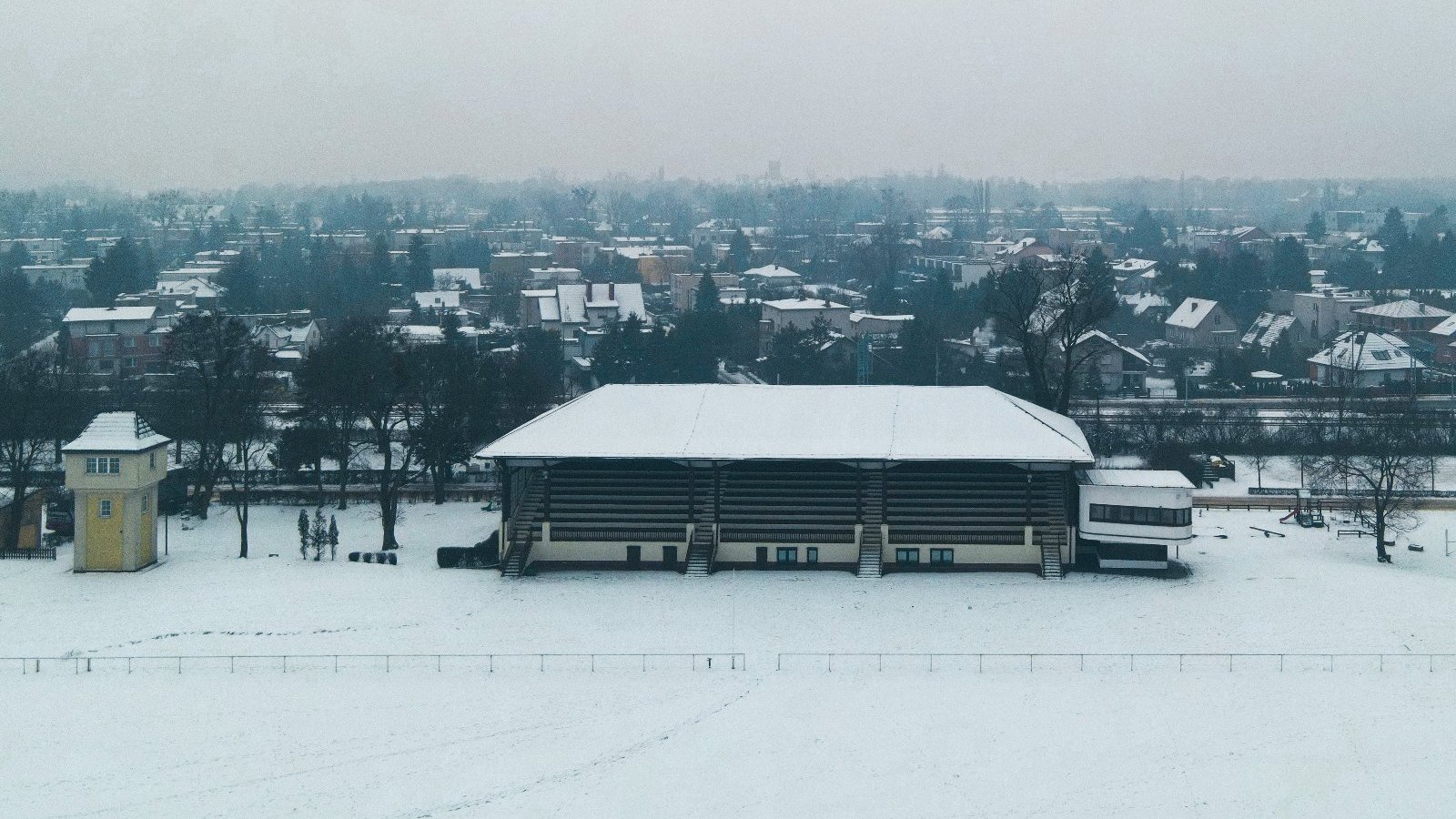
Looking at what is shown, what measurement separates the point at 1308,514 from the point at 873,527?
45.4 feet

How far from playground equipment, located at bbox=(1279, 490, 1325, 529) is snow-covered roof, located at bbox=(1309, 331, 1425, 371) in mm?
29573

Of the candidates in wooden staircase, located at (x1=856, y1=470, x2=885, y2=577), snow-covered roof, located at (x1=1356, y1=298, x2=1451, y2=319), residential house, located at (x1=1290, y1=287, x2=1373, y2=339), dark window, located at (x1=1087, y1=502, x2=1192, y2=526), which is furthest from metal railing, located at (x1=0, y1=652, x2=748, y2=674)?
residential house, located at (x1=1290, y1=287, x2=1373, y2=339)

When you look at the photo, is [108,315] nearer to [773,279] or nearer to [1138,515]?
[773,279]

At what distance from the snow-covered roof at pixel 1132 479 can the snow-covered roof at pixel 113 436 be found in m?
22.5

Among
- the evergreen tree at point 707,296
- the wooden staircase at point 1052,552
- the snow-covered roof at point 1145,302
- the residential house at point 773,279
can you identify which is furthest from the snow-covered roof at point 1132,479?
the residential house at point 773,279

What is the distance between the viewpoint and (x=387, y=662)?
91.4ft

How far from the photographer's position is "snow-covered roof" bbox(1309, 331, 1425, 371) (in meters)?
71.4

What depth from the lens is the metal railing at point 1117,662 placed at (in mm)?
27422

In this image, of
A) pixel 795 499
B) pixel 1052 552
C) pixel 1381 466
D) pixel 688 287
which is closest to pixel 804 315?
pixel 688 287

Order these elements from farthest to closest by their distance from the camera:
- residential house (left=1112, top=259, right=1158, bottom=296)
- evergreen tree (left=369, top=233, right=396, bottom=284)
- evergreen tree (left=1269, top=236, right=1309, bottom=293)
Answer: evergreen tree (left=369, top=233, right=396, bottom=284), residential house (left=1112, top=259, right=1158, bottom=296), evergreen tree (left=1269, top=236, right=1309, bottom=293)

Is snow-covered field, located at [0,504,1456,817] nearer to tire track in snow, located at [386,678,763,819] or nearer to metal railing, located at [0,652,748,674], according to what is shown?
tire track in snow, located at [386,678,763,819]

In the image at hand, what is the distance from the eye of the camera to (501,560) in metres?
35.0

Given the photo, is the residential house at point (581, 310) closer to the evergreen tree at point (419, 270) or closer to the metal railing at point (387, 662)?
the evergreen tree at point (419, 270)

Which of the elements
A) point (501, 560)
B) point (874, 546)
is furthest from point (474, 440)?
point (874, 546)
